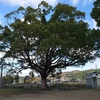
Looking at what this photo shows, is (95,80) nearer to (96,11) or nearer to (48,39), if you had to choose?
(48,39)

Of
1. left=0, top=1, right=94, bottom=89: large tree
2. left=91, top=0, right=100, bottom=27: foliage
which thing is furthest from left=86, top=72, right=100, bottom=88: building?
left=91, top=0, right=100, bottom=27: foliage

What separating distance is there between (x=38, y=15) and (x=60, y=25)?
5.40 metres

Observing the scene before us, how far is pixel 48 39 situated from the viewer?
24109 millimetres

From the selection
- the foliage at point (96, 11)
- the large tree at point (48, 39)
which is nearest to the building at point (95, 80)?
the large tree at point (48, 39)

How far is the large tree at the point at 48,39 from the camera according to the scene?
25469 mm

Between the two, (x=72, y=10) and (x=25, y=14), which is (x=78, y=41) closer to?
(x=72, y=10)

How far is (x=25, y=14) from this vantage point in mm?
29453

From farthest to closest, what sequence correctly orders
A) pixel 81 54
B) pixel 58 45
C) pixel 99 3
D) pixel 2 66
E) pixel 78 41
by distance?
pixel 2 66 < pixel 81 54 < pixel 78 41 < pixel 58 45 < pixel 99 3

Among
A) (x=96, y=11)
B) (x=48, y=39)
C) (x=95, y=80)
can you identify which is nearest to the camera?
(x=96, y=11)

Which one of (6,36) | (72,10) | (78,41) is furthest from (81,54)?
(6,36)

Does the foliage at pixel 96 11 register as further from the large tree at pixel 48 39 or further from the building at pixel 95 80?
the building at pixel 95 80

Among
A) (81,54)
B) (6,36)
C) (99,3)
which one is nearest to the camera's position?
(99,3)

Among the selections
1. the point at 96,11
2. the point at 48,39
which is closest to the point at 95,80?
the point at 48,39

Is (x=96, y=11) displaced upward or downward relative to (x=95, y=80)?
upward
